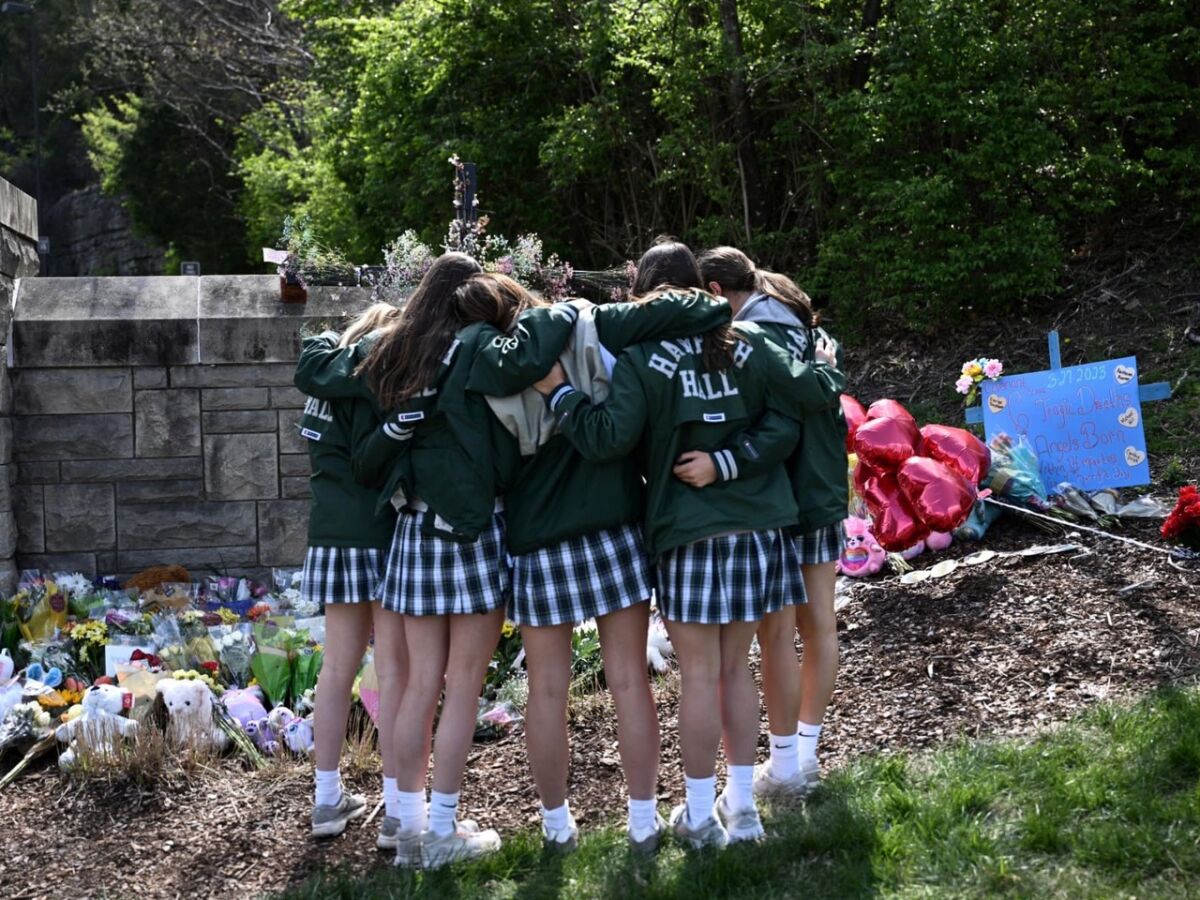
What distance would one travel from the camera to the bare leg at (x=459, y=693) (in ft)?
11.6

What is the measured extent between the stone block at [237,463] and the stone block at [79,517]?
1.61 ft

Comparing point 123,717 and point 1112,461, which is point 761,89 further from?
point 123,717

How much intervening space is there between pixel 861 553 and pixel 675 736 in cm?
172

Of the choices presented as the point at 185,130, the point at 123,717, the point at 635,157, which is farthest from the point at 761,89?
the point at 185,130

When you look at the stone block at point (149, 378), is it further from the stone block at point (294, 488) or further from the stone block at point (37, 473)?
the stone block at point (294, 488)

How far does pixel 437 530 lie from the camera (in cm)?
349

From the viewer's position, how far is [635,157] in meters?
12.6

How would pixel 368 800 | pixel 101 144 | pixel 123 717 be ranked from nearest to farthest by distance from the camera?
1. pixel 368 800
2. pixel 123 717
3. pixel 101 144

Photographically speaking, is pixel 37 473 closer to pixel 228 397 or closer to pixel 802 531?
pixel 228 397

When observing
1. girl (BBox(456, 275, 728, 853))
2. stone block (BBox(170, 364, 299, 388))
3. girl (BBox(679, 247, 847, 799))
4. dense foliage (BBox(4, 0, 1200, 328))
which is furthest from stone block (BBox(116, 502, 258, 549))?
dense foliage (BBox(4, 0, 1200, 328))

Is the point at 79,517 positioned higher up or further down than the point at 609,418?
further down

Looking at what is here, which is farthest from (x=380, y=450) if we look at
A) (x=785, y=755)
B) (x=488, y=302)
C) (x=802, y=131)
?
(x=802, y=131)

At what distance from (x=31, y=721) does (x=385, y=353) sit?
2.25m

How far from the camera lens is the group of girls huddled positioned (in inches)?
132
